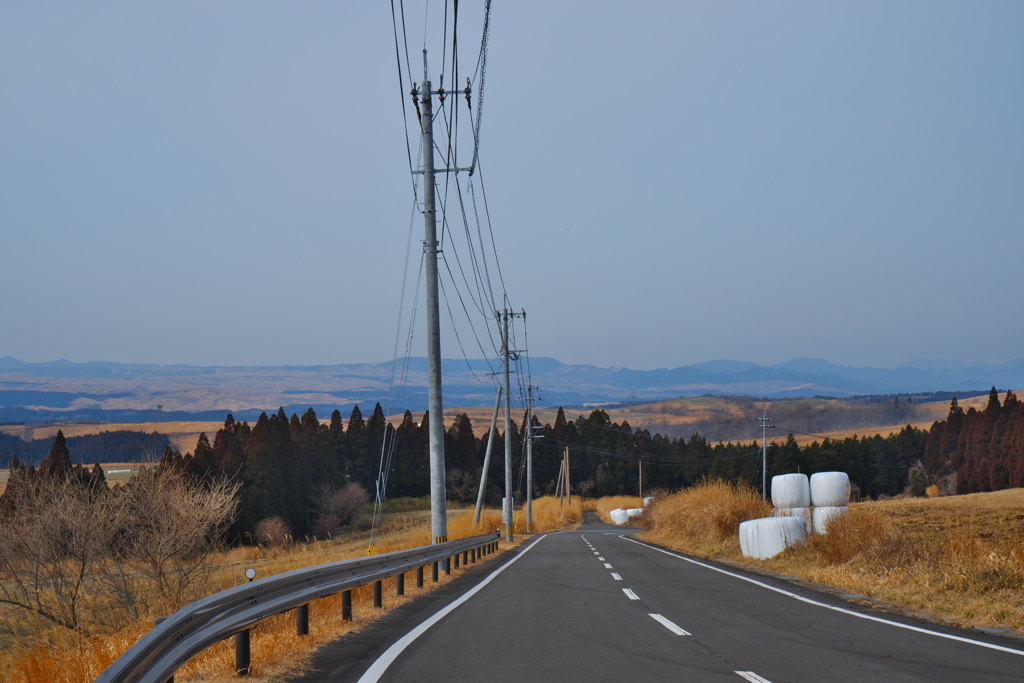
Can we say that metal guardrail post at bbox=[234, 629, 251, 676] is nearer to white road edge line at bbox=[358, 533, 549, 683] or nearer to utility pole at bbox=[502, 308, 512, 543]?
white road edge line at bbox=[358, 533, 549, 683]

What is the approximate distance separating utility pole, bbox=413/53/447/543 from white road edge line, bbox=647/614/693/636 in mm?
8106

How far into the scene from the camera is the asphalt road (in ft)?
22.0

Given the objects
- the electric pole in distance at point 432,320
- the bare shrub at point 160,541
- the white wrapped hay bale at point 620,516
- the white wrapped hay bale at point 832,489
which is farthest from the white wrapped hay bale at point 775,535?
the white wrapped hay bale at point 620,516

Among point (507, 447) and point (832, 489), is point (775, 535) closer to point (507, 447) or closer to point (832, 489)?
point (832, 489)

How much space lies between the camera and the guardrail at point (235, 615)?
461cm

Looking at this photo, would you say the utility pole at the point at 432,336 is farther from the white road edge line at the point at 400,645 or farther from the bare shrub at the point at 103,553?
the bare shrub at the point at 103,553

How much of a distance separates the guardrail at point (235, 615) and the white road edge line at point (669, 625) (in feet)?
12.2

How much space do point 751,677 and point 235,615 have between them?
13.3 feet

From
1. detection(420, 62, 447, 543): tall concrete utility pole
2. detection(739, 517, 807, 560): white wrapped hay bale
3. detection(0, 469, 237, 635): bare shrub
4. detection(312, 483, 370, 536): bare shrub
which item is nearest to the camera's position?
detection(420, 62, 447, 543): tall concrete utility pole

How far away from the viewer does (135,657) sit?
4441mm

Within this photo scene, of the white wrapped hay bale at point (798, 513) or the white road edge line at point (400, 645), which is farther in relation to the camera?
the white wrapped hay bale at point (798, 513)

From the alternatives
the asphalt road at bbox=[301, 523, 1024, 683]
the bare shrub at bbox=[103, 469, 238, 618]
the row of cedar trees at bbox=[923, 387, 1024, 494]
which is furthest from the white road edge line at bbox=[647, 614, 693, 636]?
the row of cedar trees at bbox=[923, 387, 1024, 494]

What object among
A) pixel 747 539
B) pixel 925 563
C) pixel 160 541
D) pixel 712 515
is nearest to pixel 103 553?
pixel 160 541

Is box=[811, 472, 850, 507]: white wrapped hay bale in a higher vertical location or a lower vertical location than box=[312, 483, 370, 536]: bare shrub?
higher
